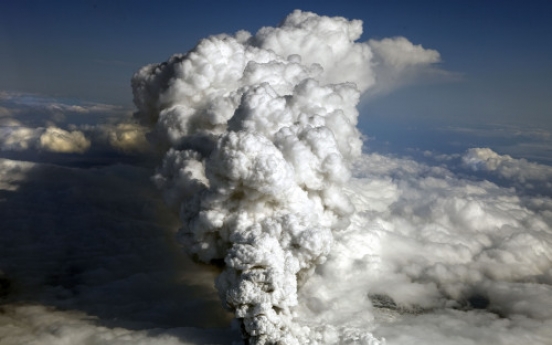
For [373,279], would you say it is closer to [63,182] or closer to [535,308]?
[535,308]

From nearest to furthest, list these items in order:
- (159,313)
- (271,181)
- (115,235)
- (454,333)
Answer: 1. (271,181)
2. (159,313)
3. (454,333)
4. (115,235)

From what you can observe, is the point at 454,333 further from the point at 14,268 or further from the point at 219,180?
the point at 14,268

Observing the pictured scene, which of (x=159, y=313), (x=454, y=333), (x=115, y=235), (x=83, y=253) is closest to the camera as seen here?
(x=159, y=313)

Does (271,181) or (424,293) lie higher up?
(271,181)

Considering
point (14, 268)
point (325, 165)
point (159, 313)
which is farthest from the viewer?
point (14, 268)

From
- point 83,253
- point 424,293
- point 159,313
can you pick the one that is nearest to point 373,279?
point 424,293

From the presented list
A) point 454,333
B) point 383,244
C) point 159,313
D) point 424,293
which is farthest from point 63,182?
point 454,333

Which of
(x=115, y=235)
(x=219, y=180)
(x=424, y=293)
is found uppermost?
(x=219, y=180)

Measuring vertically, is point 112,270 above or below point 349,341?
below

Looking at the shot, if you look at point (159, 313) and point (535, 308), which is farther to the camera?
point (535, 308)
